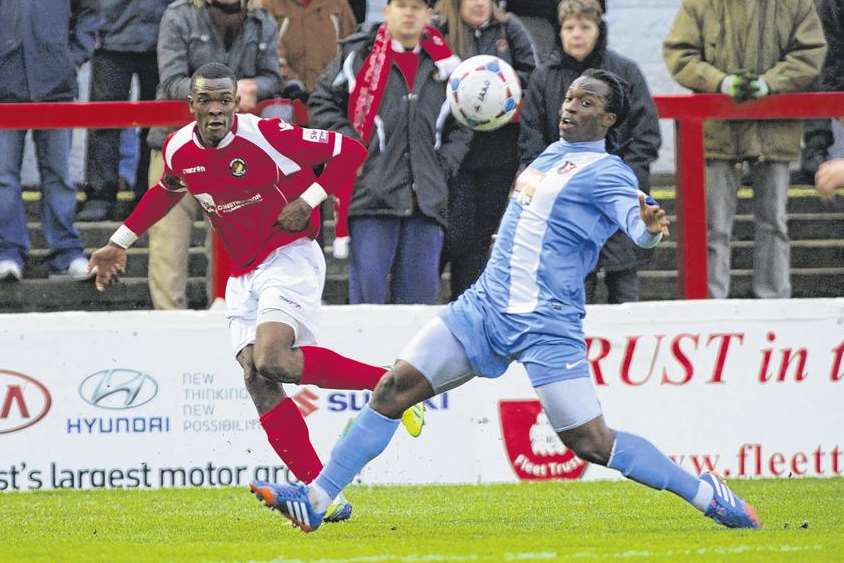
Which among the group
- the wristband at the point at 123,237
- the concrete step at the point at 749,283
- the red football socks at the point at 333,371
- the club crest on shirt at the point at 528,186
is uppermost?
the club crest on shirt at the point at 528,186

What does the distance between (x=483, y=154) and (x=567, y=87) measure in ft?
2.18

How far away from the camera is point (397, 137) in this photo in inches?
398

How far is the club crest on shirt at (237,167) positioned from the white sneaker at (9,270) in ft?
9.40

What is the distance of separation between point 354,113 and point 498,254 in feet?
9.69

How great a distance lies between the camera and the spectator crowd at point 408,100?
33.1 ft

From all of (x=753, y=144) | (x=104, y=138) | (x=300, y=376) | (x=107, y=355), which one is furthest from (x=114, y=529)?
(x=753, y=144)

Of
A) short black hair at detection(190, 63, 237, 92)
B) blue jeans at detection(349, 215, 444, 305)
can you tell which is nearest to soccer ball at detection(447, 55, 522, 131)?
blue jeans at detection(349, 215, 444, 305)

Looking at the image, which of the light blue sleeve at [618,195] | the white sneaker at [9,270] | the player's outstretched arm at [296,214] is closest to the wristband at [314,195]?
the player's outstretched arm at [296,214]

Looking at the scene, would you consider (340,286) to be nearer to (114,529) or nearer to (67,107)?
(67,107)

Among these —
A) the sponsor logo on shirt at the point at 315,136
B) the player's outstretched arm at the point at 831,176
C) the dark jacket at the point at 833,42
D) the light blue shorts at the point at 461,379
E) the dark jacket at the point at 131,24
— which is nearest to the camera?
the player's outstretched arm at the point at 831,176

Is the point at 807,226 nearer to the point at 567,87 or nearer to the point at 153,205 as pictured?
the point at 567,87

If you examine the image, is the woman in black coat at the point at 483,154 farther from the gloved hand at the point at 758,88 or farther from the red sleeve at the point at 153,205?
the red sleeve at the point at 153,205

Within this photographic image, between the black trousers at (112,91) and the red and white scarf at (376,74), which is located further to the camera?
the black trousers at (112,91)

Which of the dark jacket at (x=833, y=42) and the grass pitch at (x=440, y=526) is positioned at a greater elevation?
the dark jacket at (x=833, y=42)
